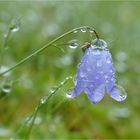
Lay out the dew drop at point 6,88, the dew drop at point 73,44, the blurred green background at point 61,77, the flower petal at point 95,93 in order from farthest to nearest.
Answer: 1. the blurred green background at point 61,77
2. the dew drop at point 6,88
3. the dew drop at point 73,44
4. the flower petal at point 95,93

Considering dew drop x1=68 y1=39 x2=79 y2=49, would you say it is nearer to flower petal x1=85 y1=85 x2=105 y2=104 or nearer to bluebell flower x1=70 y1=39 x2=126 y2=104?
bluebell flower x1=70 y1=39 x2=126 y2=104

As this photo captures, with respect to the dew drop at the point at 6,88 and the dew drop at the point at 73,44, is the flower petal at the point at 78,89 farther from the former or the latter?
the dew drop at the point at 6,88

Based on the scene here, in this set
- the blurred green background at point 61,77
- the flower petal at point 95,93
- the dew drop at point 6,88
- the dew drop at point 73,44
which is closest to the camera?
the flower petal at point 95,93

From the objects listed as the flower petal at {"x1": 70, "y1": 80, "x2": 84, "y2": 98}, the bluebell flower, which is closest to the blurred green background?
the bluebell flower

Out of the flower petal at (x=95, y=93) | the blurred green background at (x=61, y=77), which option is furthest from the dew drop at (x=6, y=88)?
the flower petal at (x=95, y=93)

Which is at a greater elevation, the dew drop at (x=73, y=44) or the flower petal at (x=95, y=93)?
the dew drop at (x=73, y=44)

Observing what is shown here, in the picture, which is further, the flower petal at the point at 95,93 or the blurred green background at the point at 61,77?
the blurred green background at the point at 61,77

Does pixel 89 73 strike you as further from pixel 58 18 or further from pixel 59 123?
pixel 58 18

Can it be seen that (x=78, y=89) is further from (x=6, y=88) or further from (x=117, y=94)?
(x=6, y=88)
